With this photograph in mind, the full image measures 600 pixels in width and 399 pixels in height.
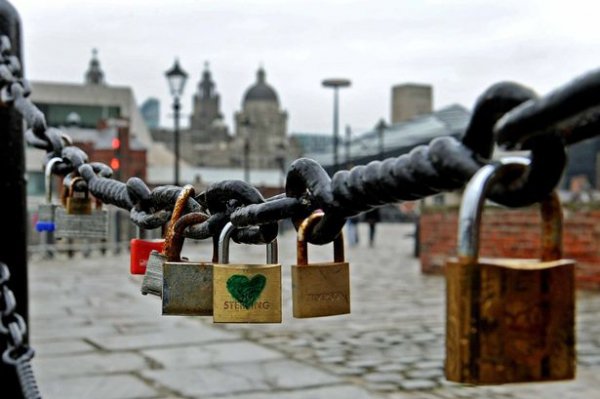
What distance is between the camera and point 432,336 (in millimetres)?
6973

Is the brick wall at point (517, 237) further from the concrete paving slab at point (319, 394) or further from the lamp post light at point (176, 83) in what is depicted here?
the lamp post light at point (176, 83)

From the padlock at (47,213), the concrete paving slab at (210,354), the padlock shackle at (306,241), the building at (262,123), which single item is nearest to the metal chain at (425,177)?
the padlock shackle at (306,241)

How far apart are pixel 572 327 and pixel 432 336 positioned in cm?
624

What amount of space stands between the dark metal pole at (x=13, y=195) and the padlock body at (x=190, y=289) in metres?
0.79

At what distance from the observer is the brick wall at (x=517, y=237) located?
10.6 m

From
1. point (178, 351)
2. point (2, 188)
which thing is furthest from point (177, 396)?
point (2, 188)

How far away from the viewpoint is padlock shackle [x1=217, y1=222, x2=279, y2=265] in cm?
145

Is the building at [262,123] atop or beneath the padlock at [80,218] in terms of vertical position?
atop

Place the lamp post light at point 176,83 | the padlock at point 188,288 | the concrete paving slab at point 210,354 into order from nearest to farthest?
the padlock at point 188,288 < the concrete paving slab at point 210,354 < the lamp post light at point 176,83

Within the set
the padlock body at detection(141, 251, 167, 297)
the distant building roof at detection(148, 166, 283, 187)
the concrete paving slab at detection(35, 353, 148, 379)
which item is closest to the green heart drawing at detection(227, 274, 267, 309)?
the padlock body at detection(141, 251, 167, 297)

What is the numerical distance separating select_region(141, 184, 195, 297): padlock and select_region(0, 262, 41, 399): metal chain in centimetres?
29

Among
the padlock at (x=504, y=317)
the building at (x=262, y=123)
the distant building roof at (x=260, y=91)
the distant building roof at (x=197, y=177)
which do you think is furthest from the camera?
the distant building roof at (x=260, y=91)

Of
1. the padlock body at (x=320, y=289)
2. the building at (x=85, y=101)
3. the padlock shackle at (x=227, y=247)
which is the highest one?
the building at (x=85, y=101)

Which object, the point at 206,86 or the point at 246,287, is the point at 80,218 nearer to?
the point at 246,287
